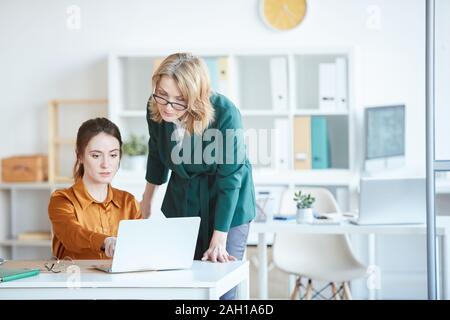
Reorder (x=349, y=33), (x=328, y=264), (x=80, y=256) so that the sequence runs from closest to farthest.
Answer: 1. (x=80, y=256)
2. (x=328, y=264)
3. (x=349, y=33)

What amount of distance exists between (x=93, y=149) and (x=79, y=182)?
15 cm

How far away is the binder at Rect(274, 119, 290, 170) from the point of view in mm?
4750

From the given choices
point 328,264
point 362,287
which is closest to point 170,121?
point 328,264

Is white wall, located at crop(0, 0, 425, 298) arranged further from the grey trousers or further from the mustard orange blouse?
the mustard orange blouse

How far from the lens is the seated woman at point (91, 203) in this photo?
2.28 meters

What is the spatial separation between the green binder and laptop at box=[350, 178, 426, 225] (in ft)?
5.25

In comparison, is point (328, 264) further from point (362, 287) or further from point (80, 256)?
point (80, 256)

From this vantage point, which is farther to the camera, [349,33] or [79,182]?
[349,33]

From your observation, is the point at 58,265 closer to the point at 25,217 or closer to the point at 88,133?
the point at 88,133

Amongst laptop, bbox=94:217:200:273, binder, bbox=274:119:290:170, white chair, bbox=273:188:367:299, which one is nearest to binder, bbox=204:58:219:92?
binder, bbox=274:119:290:170

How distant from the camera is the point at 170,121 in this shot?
2.45m

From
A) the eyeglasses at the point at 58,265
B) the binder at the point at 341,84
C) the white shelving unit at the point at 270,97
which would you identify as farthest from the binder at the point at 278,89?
the eyeglasses at the point at 58,265

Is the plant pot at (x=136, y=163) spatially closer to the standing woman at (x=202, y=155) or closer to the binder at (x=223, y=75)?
the binder at (x=223, y=75)

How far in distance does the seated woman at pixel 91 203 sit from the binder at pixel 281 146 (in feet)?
7.53
